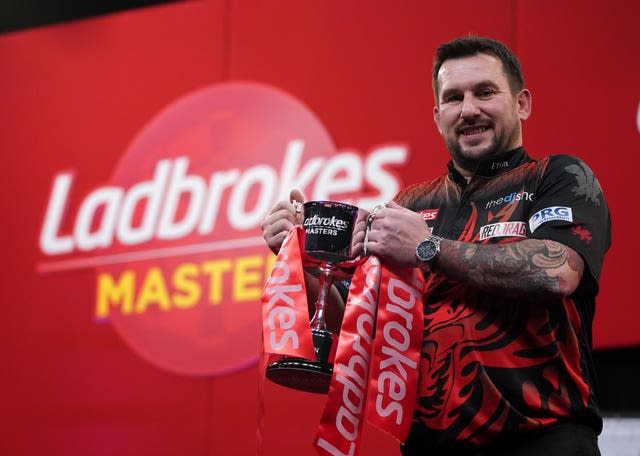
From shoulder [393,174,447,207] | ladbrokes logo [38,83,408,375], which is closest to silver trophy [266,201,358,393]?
shoulder [393,174,447,207]

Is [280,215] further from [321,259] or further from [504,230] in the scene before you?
[504,230]

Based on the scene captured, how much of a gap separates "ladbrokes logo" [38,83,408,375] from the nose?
160 centimetres

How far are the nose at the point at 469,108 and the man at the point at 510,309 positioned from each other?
0.42 ft

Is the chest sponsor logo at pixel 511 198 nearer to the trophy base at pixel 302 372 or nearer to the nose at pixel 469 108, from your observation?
the nose at pixel 469 108

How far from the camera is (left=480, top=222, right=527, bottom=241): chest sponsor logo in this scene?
1.58 meters

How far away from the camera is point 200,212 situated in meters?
3.62

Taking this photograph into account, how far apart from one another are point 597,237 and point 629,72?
1720 millimetres

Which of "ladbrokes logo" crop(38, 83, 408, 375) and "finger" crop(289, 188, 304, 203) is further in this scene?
"ladbrokes logo" crop(38, 83, 408, 375)

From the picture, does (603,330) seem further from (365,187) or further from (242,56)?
(242,56)

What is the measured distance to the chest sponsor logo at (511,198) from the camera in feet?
5.30

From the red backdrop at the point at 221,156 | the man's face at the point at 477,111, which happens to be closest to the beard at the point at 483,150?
the man's face at the point at 477,111

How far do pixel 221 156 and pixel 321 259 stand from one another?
2.07 metres

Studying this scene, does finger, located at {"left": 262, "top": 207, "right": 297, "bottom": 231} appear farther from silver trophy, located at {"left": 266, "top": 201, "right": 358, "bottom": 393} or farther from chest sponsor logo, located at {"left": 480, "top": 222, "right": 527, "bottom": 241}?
chest sponsor logo, located at {"left": 480, "top": 222, "right": 527, "bottom": 241}

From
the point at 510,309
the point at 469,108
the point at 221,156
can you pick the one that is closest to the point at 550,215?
the point at 510,309
